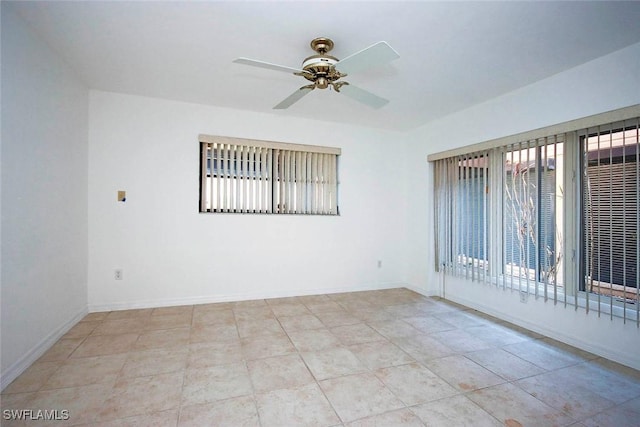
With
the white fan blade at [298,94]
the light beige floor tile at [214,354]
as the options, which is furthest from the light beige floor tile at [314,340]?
the white fan blade at [298,94]

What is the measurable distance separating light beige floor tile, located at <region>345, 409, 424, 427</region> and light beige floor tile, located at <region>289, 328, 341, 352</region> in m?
0.92

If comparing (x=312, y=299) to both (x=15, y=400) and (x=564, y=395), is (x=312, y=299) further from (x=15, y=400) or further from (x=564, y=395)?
(x=15, y=400)

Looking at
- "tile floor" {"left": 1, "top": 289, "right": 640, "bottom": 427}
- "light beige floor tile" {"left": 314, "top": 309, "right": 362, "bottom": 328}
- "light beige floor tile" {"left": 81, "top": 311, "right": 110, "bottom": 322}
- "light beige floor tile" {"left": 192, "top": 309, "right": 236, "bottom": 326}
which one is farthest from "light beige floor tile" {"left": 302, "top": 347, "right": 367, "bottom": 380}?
"light beige floor tile" {"left": 81, "top": 311, "right": 110, "bottom": 322}

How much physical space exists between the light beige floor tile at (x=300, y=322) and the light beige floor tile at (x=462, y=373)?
3.85ft

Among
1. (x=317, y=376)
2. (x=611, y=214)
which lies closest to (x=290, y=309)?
(x=317, y=376)

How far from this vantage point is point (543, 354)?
251cm

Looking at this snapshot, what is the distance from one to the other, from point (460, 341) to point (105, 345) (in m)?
3.13

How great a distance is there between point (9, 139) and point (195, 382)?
2.06 meters

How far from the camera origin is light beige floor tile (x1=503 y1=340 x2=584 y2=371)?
2.36m

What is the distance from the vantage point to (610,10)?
6.18ft

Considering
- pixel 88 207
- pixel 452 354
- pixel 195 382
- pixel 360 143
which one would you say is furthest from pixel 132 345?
pixel 360 143

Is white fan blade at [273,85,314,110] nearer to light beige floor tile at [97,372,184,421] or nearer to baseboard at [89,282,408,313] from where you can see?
light beige floor tile at [97,372,184,421]

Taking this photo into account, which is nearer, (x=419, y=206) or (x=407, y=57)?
(x=407, y=57)

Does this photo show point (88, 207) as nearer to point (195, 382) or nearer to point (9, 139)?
point (9, 139)
